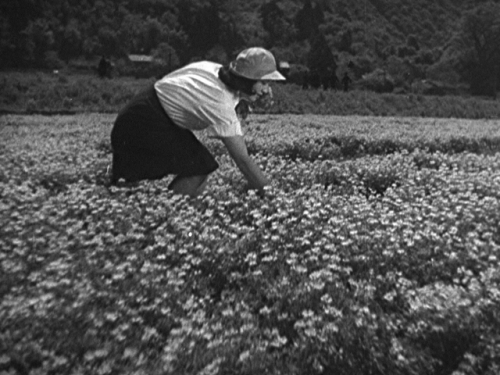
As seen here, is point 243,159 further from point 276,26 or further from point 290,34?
point 290,34

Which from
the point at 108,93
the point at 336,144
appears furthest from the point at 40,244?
the point at 108,93

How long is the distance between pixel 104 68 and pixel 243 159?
66.4ft

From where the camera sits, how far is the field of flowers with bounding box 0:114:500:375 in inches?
95.7

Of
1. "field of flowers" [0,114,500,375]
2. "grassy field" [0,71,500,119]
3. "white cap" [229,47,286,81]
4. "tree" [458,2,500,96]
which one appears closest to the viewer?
"field of flowers" [0,114,500,375]

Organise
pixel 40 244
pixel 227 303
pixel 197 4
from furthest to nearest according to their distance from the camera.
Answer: pixel 197 4 → pixel 40 244 → pixel 227 303

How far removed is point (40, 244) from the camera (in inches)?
144

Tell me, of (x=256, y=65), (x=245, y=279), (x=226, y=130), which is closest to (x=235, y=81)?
(x=256, y=65)

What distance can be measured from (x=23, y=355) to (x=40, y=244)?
1467 mm

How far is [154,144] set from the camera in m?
4.78

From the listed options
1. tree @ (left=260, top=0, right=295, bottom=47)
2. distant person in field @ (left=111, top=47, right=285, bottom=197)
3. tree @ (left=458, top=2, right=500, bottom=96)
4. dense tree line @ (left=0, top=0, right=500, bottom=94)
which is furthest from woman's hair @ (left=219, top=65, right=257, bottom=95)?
tree @ (left=458, top=2, right=500, bottom=96)

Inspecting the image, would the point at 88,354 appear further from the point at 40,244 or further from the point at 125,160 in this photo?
the point at 125,160

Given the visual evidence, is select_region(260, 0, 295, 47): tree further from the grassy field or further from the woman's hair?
the woman's hair

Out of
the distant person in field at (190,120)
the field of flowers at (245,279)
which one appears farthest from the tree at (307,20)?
the distant person in field at (190,120)

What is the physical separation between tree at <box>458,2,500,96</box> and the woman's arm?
3284 centimetres
